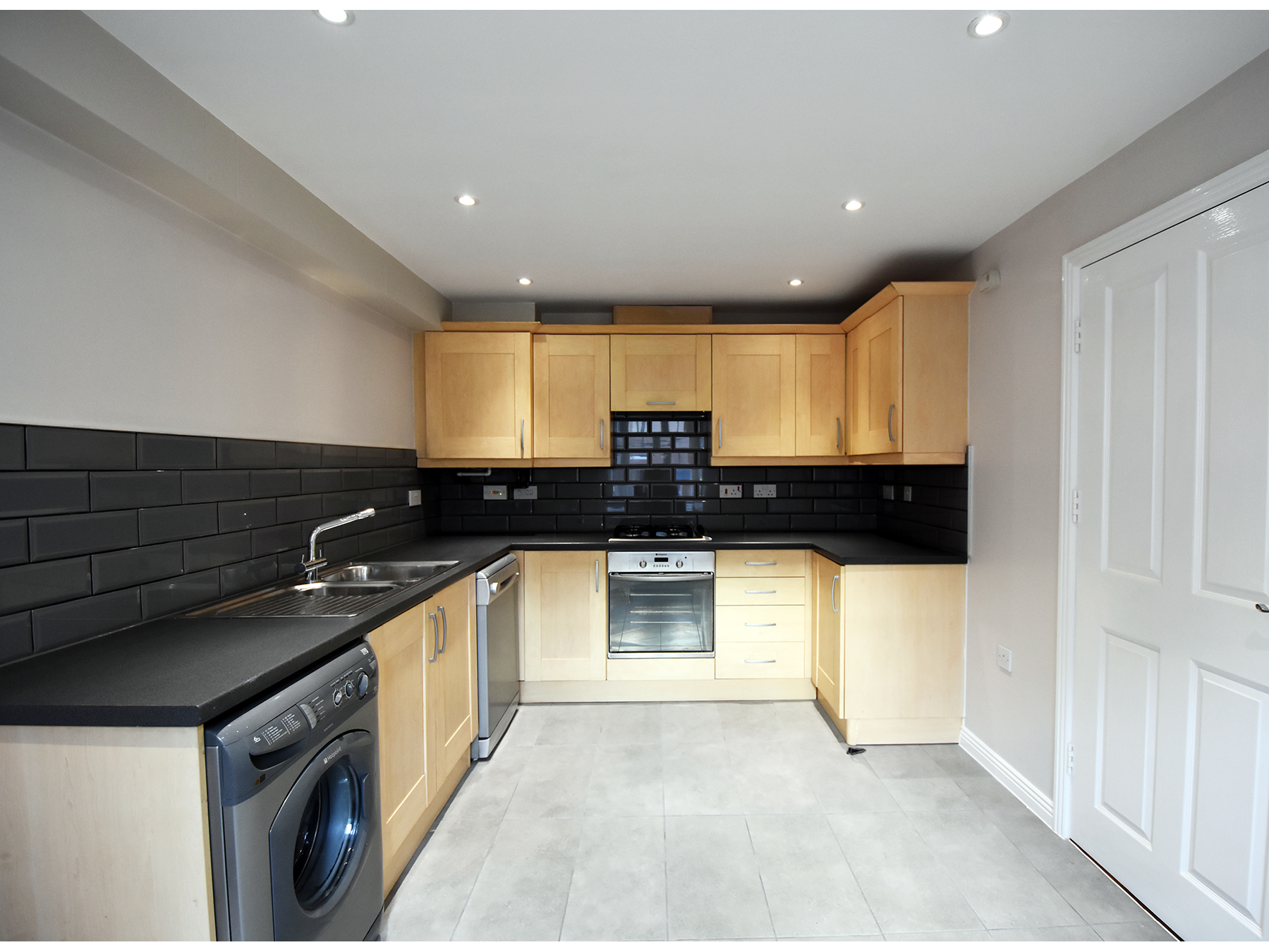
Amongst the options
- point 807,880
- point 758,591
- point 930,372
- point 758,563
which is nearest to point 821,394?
point 930,372

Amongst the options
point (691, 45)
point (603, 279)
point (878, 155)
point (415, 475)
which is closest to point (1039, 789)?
point (878, 155)

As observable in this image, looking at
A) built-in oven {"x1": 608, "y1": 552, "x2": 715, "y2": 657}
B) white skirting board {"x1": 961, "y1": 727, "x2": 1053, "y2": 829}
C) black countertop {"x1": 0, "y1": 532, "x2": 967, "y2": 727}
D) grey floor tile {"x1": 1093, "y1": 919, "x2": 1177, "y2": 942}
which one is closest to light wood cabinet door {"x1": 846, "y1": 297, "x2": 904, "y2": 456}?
built-in oven {"x1": 608, "y1": 552, "x2": 715, "y2": 657}

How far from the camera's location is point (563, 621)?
329 cm

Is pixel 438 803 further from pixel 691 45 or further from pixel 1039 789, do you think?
pixel 691 45

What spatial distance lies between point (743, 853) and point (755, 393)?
94.7 inches

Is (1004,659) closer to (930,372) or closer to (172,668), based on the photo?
(930,372)

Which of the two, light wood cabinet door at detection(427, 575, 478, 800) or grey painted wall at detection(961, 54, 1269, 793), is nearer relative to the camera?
grey painted wall at detection(961, 54, 1269, 793)

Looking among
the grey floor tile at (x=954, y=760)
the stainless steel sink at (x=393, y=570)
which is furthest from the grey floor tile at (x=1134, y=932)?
the stainless steel sink at (x=393, y=570)

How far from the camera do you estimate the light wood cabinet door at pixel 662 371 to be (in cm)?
346

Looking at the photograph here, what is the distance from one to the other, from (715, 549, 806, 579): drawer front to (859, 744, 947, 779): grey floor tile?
3.20 ft

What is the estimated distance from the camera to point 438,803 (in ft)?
7.34

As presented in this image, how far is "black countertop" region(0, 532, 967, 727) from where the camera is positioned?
1028mm

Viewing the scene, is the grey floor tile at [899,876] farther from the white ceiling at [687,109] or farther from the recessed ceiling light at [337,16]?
the recessed ceiling light at [337,16]

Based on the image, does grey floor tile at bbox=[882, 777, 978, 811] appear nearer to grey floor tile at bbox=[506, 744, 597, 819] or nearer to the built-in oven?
the built-in oven
